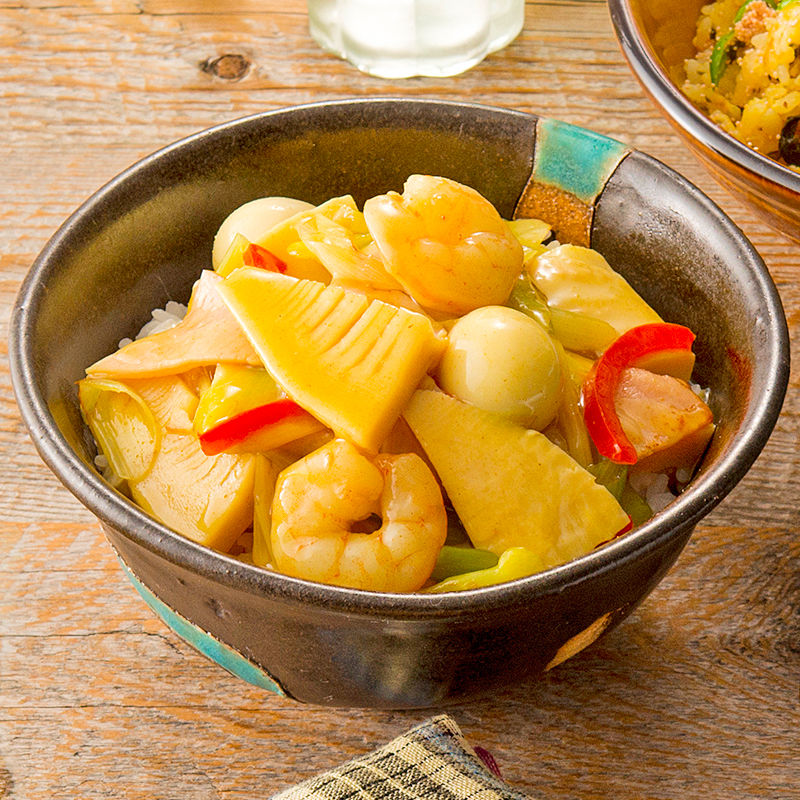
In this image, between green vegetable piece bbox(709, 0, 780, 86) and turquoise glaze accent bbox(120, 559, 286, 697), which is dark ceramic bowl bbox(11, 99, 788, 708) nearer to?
Answer: turquoise glaze accent bbox(120, 559, 286, 697)

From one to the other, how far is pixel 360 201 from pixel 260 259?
0.70 ft

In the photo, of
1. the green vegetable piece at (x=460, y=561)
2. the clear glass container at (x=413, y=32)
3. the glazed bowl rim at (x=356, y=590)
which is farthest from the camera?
the clear glass container at (x=413, y=32)

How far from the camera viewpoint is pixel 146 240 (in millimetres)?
949

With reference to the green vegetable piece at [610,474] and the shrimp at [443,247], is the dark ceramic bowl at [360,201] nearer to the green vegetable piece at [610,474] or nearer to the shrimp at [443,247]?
the green vegetable piece at [610,474]

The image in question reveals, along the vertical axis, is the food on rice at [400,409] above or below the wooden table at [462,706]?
above

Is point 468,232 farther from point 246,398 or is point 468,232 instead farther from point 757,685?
point 757,685

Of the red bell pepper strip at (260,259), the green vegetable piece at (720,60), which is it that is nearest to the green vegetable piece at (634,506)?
the red bell pepper strip at (260,259)

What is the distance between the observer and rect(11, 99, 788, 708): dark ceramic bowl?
67 centimetres

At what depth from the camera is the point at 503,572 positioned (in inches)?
28.4

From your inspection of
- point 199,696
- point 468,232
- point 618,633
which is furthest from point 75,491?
point 618,633

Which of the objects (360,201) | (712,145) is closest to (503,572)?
(712,145)

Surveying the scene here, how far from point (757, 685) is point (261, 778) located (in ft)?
1.35

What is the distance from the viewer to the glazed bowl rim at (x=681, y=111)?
766mm

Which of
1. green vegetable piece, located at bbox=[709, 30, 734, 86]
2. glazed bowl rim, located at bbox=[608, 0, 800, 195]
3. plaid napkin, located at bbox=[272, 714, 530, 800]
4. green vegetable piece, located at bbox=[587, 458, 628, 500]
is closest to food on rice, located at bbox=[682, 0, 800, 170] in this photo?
green vegetable piece, located at bbox=[709, 30, 734, 86]
